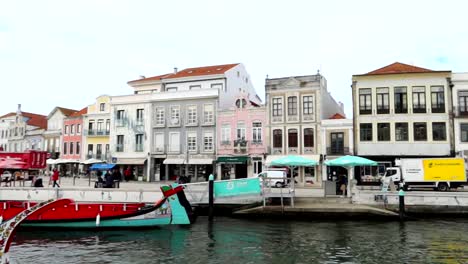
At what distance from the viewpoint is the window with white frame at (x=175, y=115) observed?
136 ft

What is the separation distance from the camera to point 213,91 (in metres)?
40.1

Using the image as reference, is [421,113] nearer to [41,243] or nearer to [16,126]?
[41,243]

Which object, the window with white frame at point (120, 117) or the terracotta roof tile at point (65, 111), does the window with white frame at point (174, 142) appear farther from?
the terracotta roof tile at point (65, 111)

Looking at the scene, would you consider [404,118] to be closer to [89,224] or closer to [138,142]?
[138,142]

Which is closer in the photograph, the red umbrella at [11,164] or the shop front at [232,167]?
the red umbrella at [11,164]

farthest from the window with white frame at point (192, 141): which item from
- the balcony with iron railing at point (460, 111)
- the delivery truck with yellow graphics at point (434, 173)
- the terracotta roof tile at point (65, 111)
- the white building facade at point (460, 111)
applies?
the balcony with iron railing at point (460, 111)

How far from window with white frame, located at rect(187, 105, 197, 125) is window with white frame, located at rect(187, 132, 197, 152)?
1.16 metres

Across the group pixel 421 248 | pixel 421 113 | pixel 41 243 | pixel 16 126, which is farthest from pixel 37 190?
pixel 16 126

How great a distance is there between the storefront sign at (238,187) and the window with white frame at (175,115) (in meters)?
21.6

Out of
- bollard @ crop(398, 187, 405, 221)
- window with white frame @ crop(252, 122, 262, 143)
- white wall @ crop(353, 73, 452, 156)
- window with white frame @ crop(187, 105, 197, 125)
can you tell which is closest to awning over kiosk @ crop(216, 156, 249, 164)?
window with white frame @ crop(252, 122, 262, 143)

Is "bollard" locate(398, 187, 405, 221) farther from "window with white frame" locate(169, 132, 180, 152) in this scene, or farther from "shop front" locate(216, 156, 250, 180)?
"window with white frame" locate(169, 132, 180, 152)

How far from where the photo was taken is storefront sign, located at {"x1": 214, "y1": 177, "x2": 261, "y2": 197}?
2042 centimetres

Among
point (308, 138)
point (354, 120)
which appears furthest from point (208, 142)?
point (354, 120)

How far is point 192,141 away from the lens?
134ft
